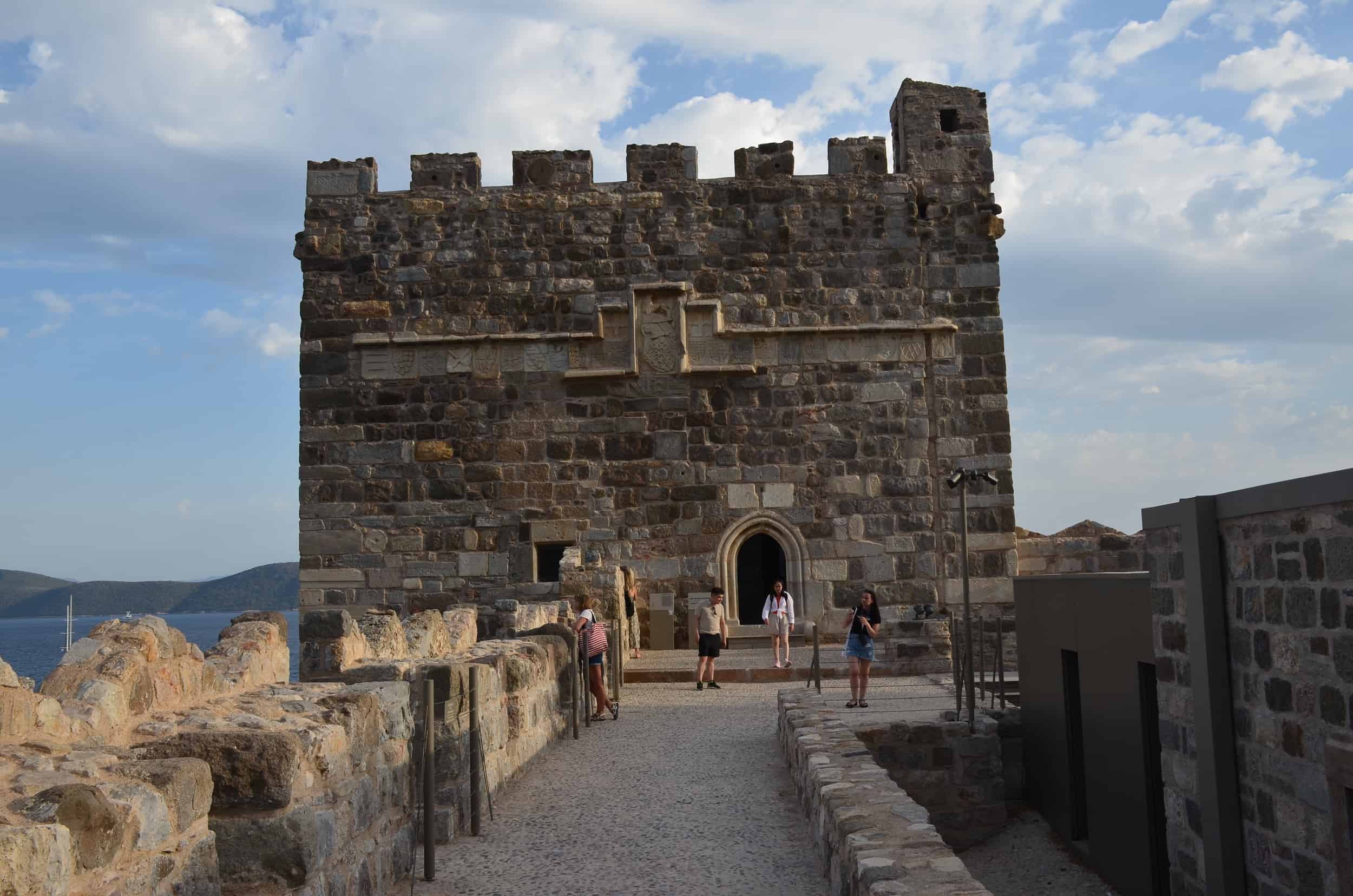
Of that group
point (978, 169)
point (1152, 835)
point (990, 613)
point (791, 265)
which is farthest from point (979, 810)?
point (978, 169)

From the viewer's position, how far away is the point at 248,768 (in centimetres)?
331

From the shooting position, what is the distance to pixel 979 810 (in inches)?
348

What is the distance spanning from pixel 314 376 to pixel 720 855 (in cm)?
1098

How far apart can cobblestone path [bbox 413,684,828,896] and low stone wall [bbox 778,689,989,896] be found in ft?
0.78

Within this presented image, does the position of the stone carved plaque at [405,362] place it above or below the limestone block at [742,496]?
above

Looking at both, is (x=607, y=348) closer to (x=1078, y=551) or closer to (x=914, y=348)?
(x=914, y=348)

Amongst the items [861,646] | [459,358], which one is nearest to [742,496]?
[459,358]

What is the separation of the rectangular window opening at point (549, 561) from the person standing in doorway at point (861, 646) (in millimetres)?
5377

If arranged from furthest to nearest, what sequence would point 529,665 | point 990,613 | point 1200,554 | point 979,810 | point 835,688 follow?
point 990,613 → point 835,688 → point 979,810 → point 529,665 → point 1200,554

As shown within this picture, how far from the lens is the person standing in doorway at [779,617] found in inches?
515

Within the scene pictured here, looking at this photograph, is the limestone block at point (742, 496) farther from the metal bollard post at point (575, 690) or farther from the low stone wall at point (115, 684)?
the low stone wall at point (115, 684)

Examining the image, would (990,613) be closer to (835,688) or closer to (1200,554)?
(835,688)

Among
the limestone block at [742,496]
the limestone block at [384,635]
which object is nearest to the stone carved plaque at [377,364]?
the limestone block at [742,496]

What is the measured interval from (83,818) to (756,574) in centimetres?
1343
